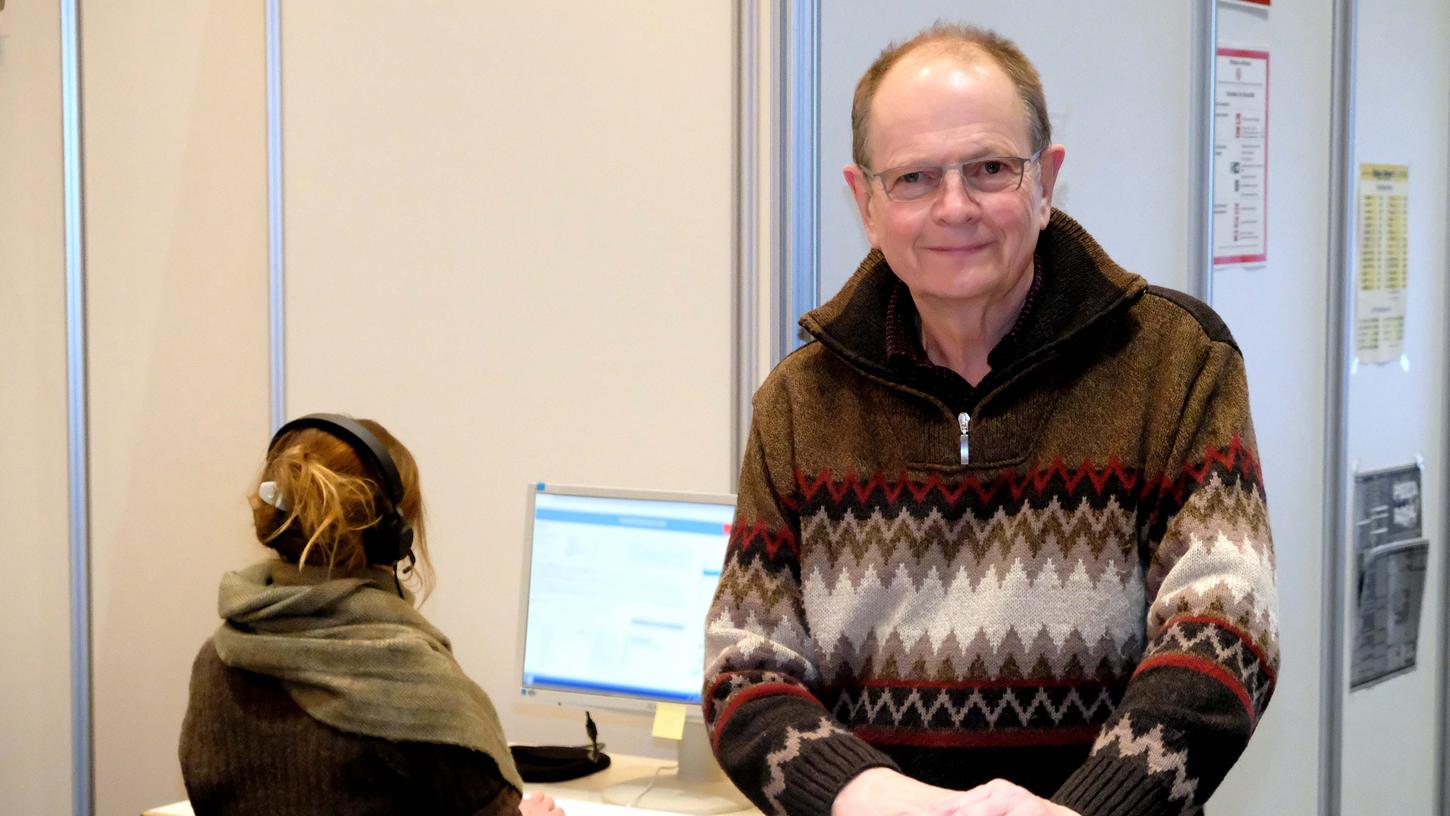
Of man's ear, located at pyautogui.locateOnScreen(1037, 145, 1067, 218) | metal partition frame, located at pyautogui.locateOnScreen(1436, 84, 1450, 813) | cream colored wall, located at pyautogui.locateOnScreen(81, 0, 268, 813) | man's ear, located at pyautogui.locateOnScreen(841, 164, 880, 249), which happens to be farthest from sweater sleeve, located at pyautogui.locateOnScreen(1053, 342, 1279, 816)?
metal partition frame, located at pyautogui.locateOnScreen(1436, 84, 1450, 813)

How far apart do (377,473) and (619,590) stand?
565mm

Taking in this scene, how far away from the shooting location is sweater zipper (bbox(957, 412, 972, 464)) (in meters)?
1.33

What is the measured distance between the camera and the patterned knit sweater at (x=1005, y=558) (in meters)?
1.23

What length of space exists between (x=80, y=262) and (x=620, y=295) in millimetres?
1437

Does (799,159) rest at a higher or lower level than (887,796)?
higher

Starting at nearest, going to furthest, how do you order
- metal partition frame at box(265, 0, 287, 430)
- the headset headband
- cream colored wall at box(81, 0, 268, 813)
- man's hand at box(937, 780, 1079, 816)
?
1. man's hand at box(937, 780, 1079, 816)
2. the headset headband
3. metal partition frame at box(265, 0, 287, 430)
4. cream colored wall at box(81, 0, 268, 813)

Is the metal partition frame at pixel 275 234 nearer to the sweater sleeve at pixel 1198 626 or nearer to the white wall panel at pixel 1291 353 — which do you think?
the white wall panel at pixel 1291 353

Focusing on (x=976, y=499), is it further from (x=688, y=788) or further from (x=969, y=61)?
(x=688, y=788)

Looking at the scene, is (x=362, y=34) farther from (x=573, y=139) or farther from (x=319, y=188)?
(x=573, y=139)

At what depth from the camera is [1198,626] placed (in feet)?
3.88

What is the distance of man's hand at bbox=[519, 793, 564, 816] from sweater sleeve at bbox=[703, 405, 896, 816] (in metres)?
0.81

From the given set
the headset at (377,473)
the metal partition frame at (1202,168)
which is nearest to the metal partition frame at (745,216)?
the headset at (377,473)

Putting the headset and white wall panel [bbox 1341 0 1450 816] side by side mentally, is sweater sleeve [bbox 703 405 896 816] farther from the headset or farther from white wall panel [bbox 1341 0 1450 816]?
white wall panel [bbox 1341 0 1450 816]

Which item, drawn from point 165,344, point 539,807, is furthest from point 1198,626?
point 165,344
